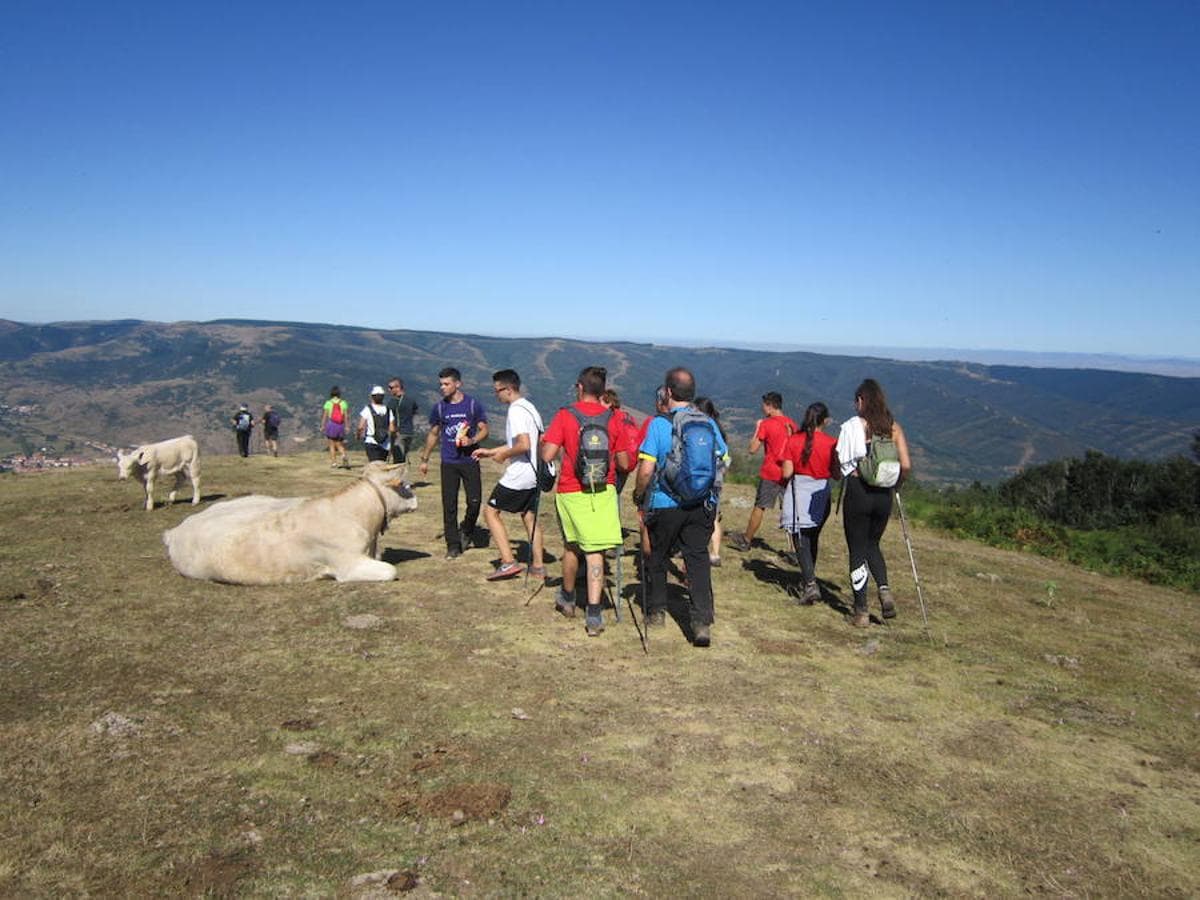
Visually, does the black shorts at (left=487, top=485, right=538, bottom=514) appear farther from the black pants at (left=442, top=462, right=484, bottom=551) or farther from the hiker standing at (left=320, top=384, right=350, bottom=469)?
the hiker standing at (left=320, top=384, right=350, bottom=469)

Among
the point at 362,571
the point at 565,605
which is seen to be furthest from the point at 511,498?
the point at 362,571

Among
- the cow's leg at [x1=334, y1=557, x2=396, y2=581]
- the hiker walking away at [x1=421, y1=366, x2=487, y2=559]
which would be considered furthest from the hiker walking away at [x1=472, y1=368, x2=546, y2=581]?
the cow's leg at [x1=334, y1=557, x2=396, y2=581]

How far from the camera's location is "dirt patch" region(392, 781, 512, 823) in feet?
12.9

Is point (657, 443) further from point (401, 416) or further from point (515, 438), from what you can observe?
point (401, 416)

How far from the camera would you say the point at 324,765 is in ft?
14.3

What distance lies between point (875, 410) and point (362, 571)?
6.04 m

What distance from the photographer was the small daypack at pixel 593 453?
6.67m

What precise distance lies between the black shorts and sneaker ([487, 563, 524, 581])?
27.7 inches

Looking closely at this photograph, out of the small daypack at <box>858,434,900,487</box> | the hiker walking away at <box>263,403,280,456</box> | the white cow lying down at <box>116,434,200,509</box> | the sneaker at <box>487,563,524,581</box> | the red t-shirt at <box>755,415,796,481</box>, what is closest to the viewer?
the small daypack at <box>858,434,900,487</box>

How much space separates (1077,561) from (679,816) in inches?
494

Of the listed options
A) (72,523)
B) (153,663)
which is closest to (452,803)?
(153,663)

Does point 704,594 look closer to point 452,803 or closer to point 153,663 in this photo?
point 452,803

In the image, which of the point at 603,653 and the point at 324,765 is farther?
the point at 603,653

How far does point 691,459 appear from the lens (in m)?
6.54
